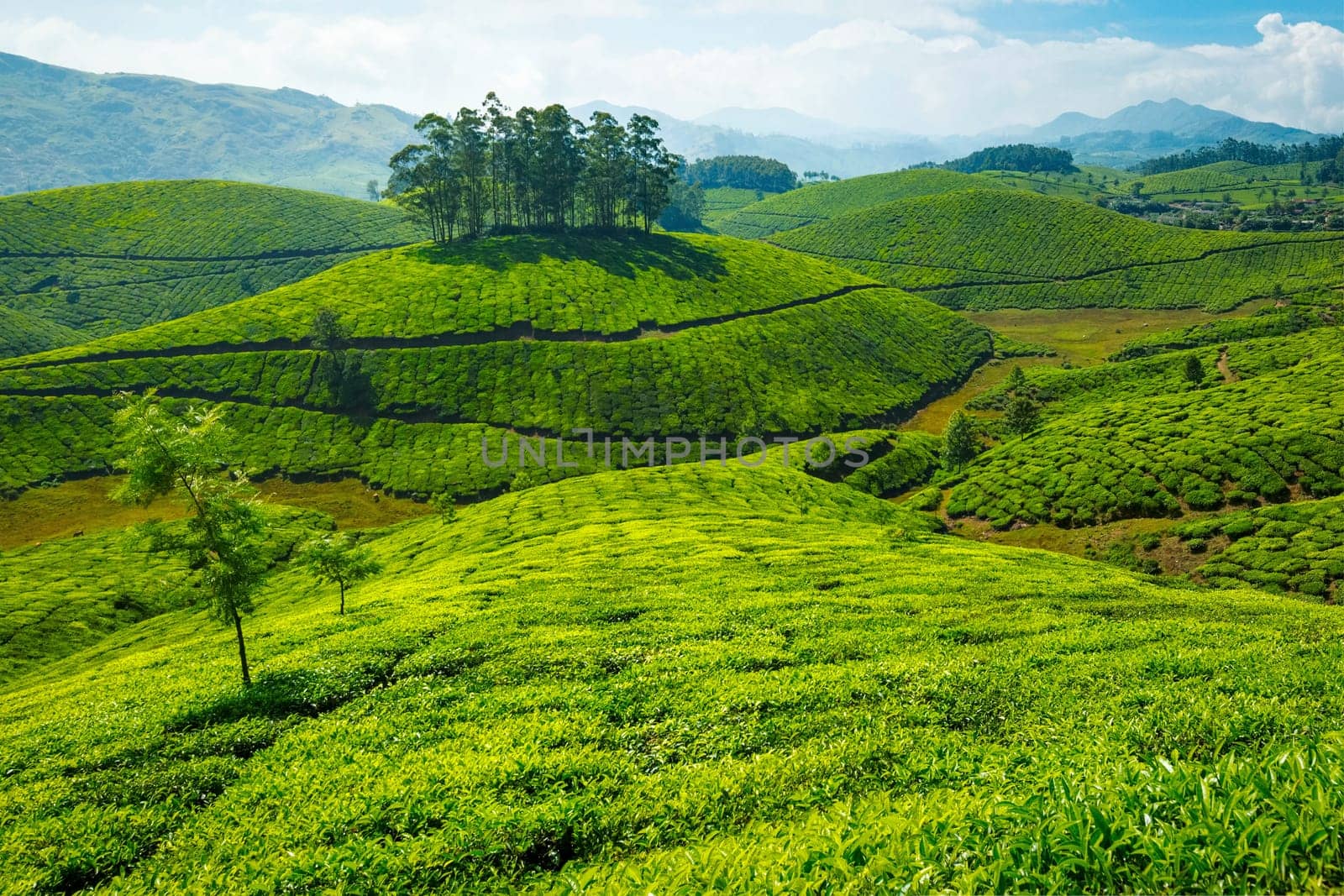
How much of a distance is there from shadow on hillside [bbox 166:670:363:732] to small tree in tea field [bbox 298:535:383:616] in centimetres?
1560

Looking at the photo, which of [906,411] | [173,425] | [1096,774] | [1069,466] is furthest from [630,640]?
[906,411]

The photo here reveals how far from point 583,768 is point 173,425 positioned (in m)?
17.3

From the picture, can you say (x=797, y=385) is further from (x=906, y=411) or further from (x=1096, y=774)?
(x=1096, y=774)

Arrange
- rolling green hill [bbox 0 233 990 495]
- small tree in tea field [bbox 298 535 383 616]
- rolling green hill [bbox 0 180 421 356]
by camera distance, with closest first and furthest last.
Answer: small tree in tea field [bbox 298 535 383 616] < rolling green hill [bbox 0 233 990 495] < rolling green hill [bbox 0 180 421 356]

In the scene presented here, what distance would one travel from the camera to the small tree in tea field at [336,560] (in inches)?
1355

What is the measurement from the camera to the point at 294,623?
3184cm

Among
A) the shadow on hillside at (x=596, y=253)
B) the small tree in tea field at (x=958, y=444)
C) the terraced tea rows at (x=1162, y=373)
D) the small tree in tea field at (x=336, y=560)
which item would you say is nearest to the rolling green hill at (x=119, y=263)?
the shadow on hillside at (x=596, y=253)

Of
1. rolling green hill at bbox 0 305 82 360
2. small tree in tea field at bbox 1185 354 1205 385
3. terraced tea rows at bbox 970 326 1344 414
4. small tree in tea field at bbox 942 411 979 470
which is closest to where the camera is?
small tree in tea field at bbox 942 411 979 470

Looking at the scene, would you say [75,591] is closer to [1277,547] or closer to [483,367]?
[483,367]

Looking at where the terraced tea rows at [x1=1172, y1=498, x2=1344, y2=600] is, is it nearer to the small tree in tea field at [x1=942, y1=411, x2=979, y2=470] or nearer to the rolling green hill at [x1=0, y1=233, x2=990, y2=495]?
the small tree in tea field at [x1=942, y1=411, x2=979, y2=470]

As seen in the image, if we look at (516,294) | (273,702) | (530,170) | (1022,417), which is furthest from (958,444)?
(530,170)

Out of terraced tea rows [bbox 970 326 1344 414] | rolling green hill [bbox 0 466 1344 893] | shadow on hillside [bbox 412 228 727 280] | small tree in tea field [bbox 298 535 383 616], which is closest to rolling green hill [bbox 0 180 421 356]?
shadow on hillside [bbox 412 228 727 280]

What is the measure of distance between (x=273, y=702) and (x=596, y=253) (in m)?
147

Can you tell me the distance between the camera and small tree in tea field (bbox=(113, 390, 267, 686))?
1872cm
